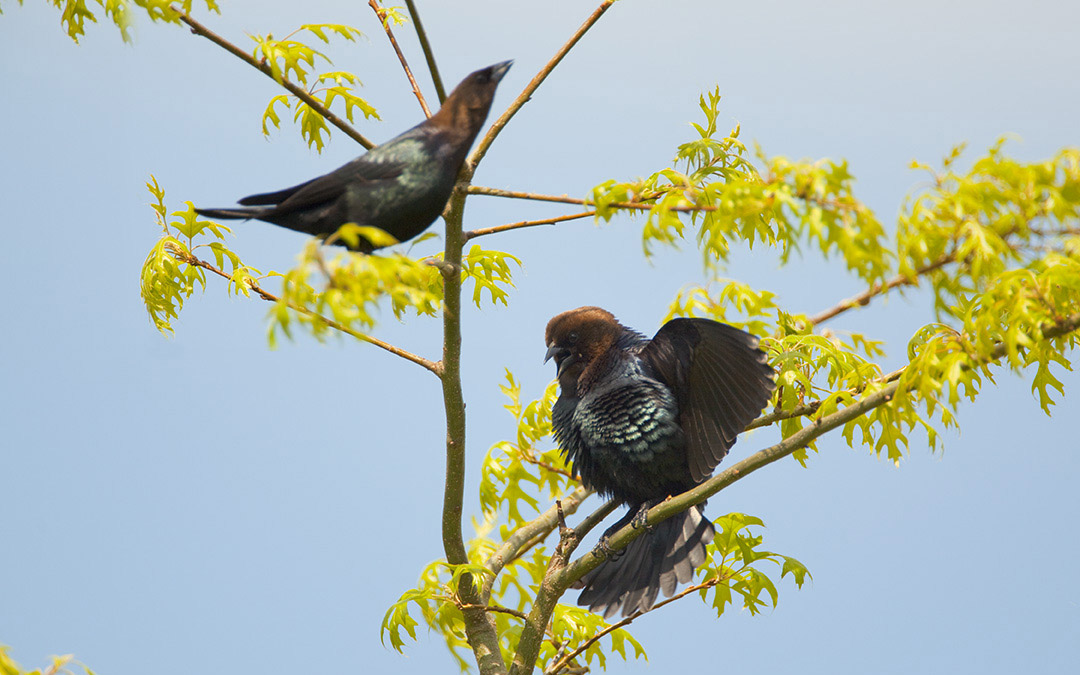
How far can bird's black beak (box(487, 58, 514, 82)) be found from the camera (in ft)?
7.93

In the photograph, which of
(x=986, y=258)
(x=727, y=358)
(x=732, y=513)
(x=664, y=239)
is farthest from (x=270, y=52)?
(x=732, y=513)

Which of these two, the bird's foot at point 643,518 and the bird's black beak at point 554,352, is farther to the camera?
the bird's black beak at point 554,352

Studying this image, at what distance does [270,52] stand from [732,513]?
189 cm

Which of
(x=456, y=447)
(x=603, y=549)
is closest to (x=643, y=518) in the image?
(x=603, y=549)

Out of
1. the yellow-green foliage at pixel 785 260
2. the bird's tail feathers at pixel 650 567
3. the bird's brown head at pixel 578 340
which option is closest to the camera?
the yellow-green foliage at pixel 785 260

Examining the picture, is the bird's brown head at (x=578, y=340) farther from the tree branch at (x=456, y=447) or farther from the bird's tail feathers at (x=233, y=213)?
the bird's tail feathers at (x=233, y=213)

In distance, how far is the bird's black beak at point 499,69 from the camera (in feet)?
7.93

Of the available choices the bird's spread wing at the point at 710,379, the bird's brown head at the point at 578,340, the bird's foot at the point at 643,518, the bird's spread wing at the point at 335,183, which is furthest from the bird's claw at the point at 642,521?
the bird's spread wing at the point at 335,183

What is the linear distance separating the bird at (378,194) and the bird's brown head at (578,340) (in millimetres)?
1232

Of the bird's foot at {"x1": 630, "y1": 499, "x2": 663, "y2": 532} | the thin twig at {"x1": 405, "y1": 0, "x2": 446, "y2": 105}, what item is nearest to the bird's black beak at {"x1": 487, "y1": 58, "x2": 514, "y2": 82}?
the thin twig at {"x1": 405, "y1": 0, "x2": 446, "y2": 105}

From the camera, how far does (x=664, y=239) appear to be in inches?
77.8

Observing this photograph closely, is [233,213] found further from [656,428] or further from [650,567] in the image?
[650,567]

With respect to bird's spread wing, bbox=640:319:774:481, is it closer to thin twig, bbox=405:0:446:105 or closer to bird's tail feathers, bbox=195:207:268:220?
thin twig, bbox=405:0:446:105

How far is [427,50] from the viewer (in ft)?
7.11
